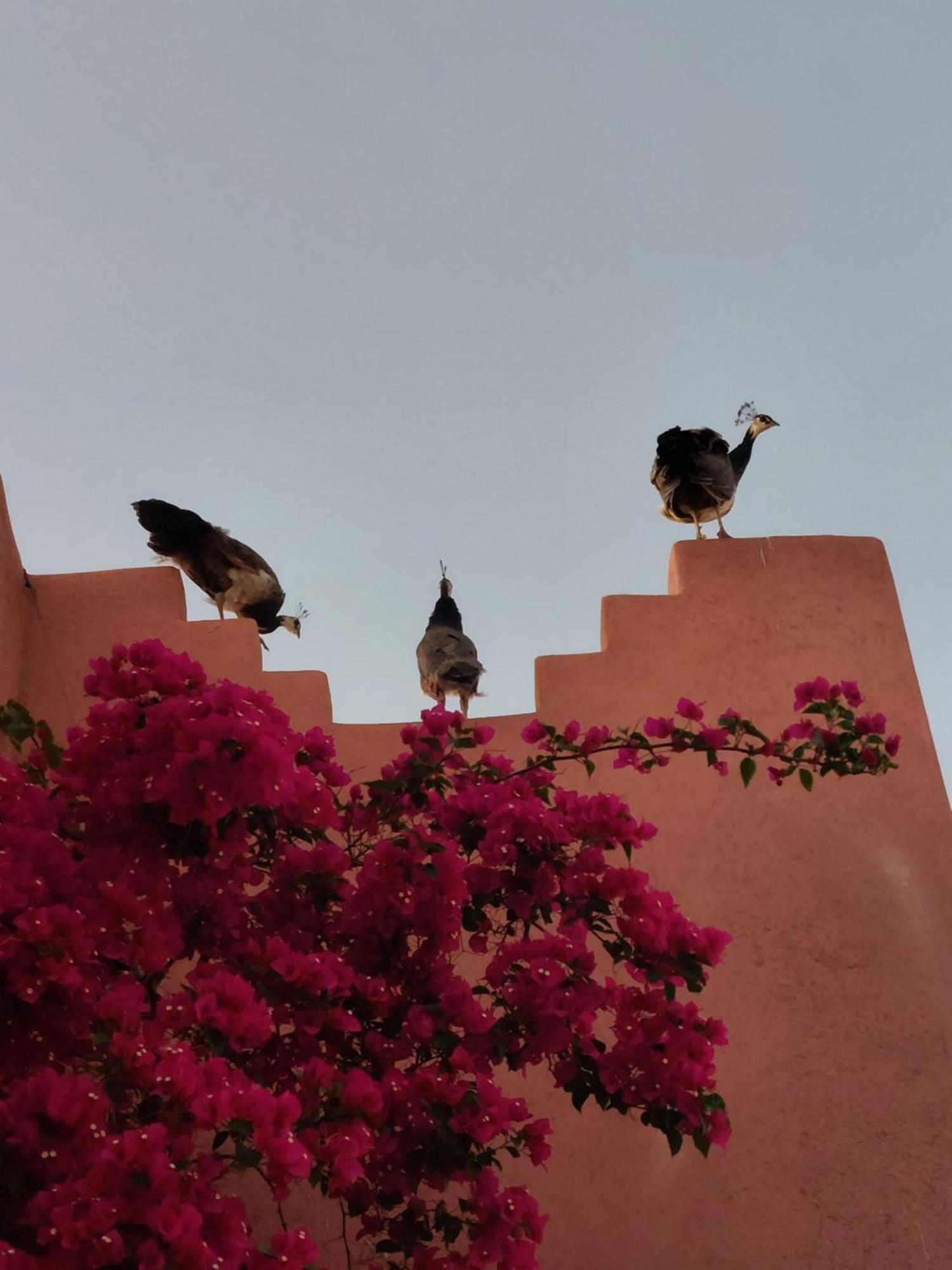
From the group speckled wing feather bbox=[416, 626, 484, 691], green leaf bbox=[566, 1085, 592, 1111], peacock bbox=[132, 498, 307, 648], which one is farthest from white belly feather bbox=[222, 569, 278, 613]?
green leaf bbox=[566, 1085, 592, 1111]

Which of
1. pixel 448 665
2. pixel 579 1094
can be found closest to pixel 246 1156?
pixel 579 1094

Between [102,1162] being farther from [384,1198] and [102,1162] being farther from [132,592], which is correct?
[132,592]

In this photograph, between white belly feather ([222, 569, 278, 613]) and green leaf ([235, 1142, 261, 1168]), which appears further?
white belly feather ([222, 569, 278, 613])

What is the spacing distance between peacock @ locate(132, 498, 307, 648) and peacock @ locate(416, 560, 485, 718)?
2.04 ft

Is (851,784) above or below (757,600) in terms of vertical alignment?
below

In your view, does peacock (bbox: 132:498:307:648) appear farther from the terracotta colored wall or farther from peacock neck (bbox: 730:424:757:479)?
peacock neck (bbox: 730:424:757:479)

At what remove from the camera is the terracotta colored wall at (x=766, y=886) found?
3.56 m

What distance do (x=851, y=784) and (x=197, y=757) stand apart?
8.49ft

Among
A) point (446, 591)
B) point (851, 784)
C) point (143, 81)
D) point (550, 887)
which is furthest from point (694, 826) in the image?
point (143, 81)

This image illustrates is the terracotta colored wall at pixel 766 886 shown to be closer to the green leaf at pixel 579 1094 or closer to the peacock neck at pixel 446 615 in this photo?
the peacock neck at pixel 446 615

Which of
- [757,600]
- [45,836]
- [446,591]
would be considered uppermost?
[446,591]

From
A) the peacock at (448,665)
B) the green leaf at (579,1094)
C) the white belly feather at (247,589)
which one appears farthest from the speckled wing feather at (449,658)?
the green leaf at (579,1094)

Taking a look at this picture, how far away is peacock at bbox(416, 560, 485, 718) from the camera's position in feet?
15.9

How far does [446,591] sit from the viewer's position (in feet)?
17.9
